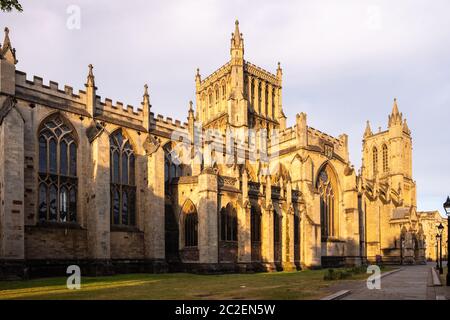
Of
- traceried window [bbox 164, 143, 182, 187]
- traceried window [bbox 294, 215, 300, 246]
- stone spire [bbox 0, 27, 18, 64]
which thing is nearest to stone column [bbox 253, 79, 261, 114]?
traceried window [bbox 294, 215, 300, 246]

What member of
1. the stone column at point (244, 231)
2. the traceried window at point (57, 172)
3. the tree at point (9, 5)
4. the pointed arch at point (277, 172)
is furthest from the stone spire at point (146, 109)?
the tree at point (9, 5)

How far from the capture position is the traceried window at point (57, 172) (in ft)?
101

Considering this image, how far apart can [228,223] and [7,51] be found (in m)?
21.0

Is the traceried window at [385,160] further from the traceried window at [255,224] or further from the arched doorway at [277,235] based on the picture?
the traceried window at [255,224]

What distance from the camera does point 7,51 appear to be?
2933 centimetres

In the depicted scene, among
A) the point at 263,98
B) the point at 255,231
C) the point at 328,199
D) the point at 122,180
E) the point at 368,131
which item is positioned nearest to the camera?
the point at 122,180

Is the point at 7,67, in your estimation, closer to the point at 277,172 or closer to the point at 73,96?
the point at 73,96

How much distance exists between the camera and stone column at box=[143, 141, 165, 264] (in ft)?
115

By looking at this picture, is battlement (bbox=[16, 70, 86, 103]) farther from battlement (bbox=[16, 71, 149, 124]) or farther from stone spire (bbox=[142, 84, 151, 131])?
stone spire (bbox=[142, 84, 151, 131])

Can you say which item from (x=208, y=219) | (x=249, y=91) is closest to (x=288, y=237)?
(x=208, y=219)

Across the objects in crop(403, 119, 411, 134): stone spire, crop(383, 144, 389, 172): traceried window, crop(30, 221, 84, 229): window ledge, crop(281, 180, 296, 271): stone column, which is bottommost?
crop(281, 180, 296, 271): stone column

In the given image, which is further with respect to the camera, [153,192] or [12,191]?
[153,192]

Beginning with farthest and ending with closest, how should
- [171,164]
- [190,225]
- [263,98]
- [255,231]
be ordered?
[263,98] < [171,164] < [255,231] < [190,225]

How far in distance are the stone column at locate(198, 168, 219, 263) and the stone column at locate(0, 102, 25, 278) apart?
1327cm
